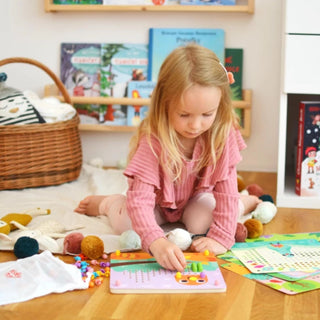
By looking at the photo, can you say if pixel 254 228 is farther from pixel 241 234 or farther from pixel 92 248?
pixel 92 248

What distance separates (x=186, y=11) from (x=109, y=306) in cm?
151

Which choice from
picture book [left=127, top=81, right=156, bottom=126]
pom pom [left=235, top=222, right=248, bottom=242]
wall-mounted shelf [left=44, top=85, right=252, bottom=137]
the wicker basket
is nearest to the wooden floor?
pom pom [left=235, top=222, right=248, bottom=242]

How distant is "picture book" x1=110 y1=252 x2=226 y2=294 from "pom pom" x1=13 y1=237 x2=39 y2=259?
17 centimetres

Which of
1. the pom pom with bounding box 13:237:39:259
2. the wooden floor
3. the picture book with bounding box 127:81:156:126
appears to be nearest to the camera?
the wooden floor

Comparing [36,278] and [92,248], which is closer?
[36,278]

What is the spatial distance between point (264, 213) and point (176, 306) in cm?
60

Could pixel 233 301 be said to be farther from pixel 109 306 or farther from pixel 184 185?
pixel 184 185

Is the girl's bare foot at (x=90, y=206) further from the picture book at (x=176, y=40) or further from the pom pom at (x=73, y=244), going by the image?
the picture book at (x=176, y=40)

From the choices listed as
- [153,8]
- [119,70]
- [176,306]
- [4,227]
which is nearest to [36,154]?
[4,227]

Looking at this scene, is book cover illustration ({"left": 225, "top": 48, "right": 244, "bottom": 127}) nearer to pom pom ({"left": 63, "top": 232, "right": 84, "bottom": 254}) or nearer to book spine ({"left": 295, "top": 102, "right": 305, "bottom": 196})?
book spine ({"left": 295, "top": 102, "right": 305, "bottom": 196})

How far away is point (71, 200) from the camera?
1.84 meters

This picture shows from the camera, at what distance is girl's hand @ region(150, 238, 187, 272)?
1.18 meters

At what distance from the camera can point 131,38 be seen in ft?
7.83

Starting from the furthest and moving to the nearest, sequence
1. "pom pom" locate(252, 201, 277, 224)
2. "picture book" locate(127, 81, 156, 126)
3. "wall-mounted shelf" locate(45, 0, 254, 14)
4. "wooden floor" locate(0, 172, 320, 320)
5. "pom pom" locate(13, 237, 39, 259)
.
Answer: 1. "picture book" locate(127, 81, 156, 126)
2. "wall-mounted shelf" locate(45, 0, 254, 14)
3. "pom pom" locate(252, 201, 277, 224)
4. "pom pom" locate(13, 237, 39, 259)
5. "wooden floor" locate(0, 172, 320, 320)
